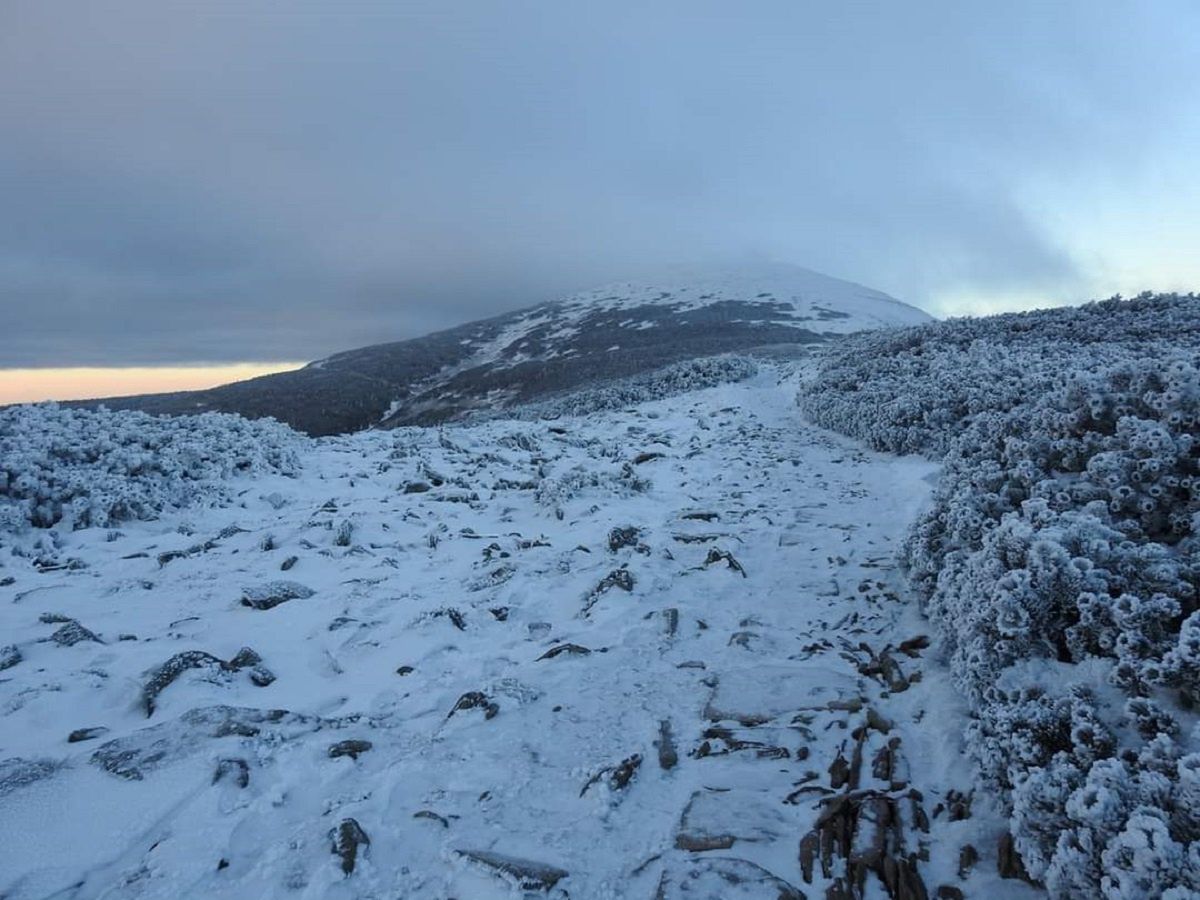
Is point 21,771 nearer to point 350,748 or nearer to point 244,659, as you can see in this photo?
point 244,659

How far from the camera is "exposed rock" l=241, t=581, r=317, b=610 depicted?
670 centimetres

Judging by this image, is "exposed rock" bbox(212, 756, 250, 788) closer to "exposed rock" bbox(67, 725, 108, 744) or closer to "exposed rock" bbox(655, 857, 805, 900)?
"exposed rock" bbox(67, 725, 108, 744)

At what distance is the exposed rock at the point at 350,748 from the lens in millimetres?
4480

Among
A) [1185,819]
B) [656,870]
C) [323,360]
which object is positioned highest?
[323,360]

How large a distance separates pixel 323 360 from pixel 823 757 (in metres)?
95.2

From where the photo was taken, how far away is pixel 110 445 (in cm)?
1069

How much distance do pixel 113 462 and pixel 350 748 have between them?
8.32 meters

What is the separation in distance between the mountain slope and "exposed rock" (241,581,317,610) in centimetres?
3057

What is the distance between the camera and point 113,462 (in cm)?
1020

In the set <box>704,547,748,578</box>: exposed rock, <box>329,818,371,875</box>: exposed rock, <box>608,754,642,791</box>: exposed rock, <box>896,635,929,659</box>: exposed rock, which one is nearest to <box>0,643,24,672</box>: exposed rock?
<box>329,818,371,875</box>: exposed rock

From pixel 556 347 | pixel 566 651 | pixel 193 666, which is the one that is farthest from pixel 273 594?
pixel 556 347

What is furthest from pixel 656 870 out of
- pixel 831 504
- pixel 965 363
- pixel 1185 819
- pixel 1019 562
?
pixel 965 363

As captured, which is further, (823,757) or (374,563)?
(374,563)

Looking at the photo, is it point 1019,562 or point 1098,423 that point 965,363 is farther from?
point 1019,562
